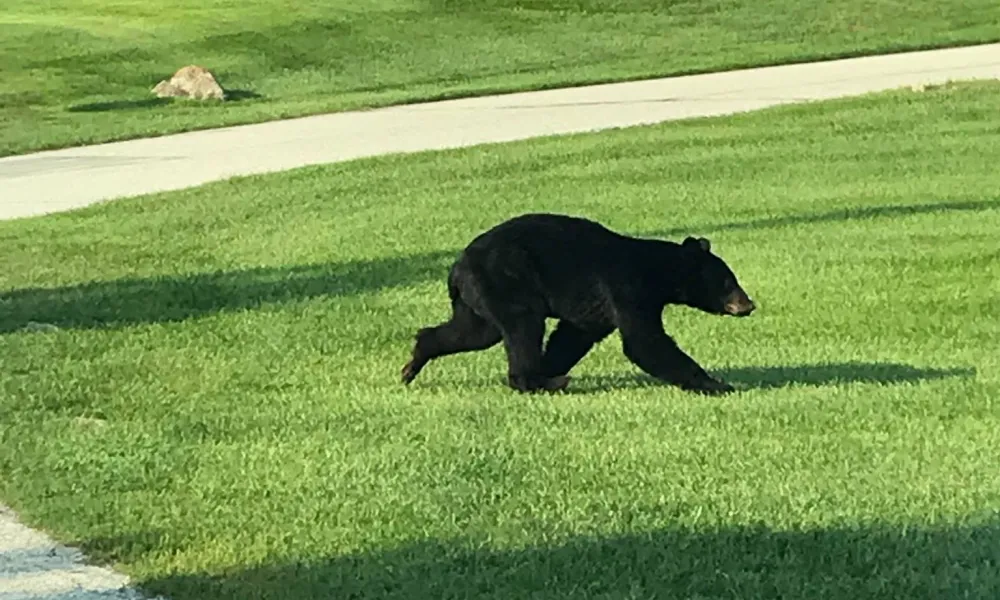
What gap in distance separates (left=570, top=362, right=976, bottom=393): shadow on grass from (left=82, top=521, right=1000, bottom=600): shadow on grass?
2.43 m

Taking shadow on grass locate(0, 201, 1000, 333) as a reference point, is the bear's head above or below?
above

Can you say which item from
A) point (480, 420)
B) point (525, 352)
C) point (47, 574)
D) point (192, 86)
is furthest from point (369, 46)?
point (47, 574)

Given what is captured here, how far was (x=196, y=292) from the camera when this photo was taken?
1098 centimetres

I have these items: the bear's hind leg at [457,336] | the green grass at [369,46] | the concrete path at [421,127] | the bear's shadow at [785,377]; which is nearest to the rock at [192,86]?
the green grass at [369,46]

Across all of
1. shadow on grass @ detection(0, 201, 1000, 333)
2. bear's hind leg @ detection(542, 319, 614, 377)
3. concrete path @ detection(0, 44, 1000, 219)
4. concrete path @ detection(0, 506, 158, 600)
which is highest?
concrete path @ detection(0, 506, 158, 600)

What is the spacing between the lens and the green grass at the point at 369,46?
2516 centimetres

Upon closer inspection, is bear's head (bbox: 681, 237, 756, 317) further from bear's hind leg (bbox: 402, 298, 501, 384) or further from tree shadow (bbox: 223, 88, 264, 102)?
tree shadow (bbox: 223, 88, 264, 102)

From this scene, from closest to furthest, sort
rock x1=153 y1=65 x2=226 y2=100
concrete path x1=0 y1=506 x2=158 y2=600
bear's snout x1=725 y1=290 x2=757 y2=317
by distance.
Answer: concrete path x1=0 y1=506 x2=158 y2=600, bear's snout x1=725 y1=290 x2=757 y2=317, rock x1=153 y1=65 x2=226 y2=100

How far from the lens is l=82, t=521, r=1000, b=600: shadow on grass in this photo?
513 cm

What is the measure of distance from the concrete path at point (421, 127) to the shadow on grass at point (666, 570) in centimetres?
1077

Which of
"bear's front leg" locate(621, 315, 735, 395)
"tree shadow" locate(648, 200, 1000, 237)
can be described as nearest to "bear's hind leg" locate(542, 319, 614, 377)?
"bear's front leg" locate(621, 315, 735, 395)

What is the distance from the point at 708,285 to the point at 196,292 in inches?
152

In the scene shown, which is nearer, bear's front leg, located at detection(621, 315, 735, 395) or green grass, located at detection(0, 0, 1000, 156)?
bear's front leg, located at detection(621, 315, 735, 395)

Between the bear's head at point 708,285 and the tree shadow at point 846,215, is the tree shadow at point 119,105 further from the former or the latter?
the bear's head at point 708,285
